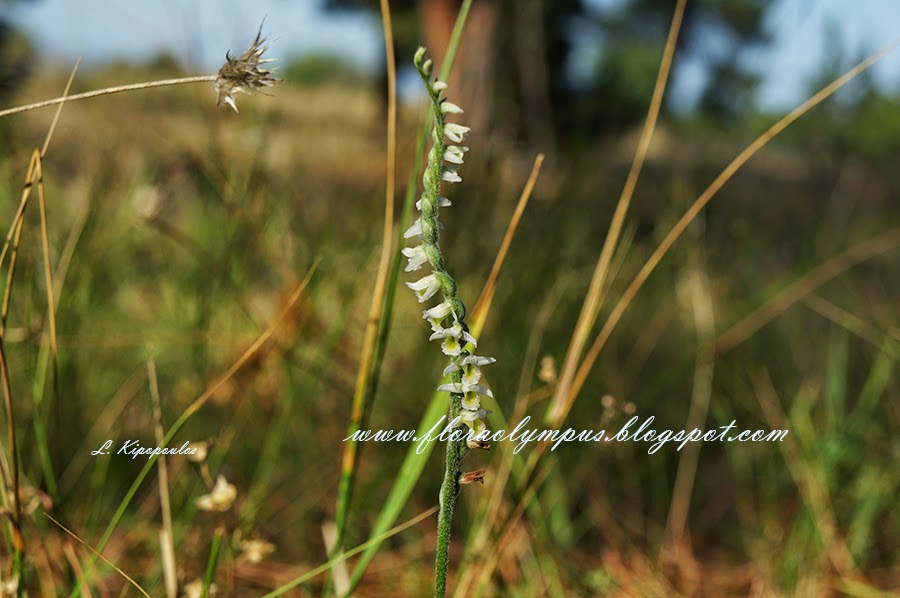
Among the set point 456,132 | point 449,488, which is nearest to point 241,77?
point 456,132

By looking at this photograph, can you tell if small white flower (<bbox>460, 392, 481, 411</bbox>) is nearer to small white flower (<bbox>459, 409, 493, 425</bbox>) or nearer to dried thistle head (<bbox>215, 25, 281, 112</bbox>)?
small white flower (<bbox>459, 409, 493, 425</bbox>)

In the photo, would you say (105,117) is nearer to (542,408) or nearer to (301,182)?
(301,182)

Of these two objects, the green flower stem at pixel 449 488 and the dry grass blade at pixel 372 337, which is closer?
the green flower stem at pixel 449 488

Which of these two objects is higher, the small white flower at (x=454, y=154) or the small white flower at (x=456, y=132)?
the small white flower at (x=456, y=132)

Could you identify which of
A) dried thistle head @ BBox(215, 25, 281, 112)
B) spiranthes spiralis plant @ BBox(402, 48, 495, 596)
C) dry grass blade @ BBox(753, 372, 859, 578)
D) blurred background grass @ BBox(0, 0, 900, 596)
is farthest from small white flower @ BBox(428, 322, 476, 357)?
dry grass blade @ BBox(753, 372, 859, 578)

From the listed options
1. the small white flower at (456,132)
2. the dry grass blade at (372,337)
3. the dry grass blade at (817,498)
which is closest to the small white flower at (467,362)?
the small white flower at (456,132)

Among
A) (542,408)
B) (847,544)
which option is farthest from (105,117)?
(847,544)

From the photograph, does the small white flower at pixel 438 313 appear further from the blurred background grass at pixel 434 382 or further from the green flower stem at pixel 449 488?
the blurred background grass at pixel 434 382
